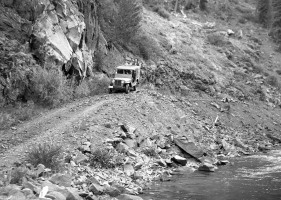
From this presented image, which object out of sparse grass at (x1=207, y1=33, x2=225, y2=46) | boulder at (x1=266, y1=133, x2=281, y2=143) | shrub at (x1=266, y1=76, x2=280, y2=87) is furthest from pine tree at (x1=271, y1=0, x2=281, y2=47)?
boulder at (x1=266, y1=133, x2=281, y2=143)

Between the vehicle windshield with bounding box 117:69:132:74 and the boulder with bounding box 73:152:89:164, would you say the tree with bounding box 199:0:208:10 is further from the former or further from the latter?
the boulder with bounding box 73:152:89:164

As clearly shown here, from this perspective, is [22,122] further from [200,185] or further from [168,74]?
[168,74]

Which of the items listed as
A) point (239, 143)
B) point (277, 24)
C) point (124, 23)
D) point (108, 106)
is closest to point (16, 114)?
point (108, 106)

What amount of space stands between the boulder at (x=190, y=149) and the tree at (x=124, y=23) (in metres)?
16.4

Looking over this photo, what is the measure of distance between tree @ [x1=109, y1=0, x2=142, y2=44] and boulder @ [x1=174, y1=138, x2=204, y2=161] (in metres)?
16.4

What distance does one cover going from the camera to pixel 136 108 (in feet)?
76.5

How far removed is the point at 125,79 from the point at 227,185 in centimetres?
1343

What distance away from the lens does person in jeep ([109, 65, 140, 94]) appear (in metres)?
26.7

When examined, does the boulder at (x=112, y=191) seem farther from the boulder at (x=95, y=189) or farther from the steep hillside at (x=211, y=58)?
the steep hillside at (x=211, y=58)

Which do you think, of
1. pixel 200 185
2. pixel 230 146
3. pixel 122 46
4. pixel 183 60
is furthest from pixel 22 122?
pixel 183 60

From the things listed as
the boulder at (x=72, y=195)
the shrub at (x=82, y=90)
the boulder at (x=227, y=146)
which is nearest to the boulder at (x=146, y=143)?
the boulder at (x=227, y=146)

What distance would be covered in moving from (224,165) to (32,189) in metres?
12.6

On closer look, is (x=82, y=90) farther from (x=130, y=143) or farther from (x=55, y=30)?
(x=130, y=143)

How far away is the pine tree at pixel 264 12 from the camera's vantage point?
6824cm
